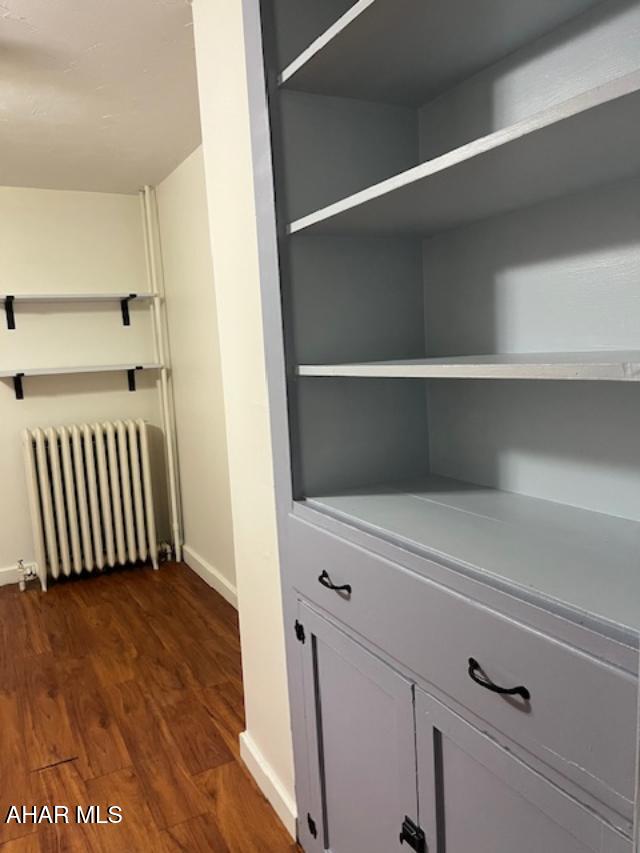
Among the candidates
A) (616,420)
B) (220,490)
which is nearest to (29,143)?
(220,490)

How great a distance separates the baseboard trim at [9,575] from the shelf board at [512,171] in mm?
3362

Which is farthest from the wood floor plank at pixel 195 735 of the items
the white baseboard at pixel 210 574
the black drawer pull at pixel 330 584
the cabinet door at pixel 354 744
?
the black drawer pull at pixel 330 584

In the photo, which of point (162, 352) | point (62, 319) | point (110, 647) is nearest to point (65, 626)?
point (110, 647)

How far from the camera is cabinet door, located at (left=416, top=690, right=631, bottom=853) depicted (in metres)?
0.80

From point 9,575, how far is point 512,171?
12.6 feet

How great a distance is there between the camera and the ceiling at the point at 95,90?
1944 millimetres

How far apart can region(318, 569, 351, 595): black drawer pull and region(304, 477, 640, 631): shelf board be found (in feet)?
0.42

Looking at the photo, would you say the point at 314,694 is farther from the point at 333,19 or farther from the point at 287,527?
the point at 333,19

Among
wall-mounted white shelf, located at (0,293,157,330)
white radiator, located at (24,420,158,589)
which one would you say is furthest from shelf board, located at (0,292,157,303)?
white radiator, located at (24,420,158,589)

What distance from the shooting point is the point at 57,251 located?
3.80 meters

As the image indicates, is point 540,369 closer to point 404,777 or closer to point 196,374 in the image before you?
point 404,777

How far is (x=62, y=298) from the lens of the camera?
12.1 feet

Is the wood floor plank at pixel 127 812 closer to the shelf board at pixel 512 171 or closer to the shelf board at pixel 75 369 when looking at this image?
the shelf board at pixel 512 171

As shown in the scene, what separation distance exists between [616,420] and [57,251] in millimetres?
3589
